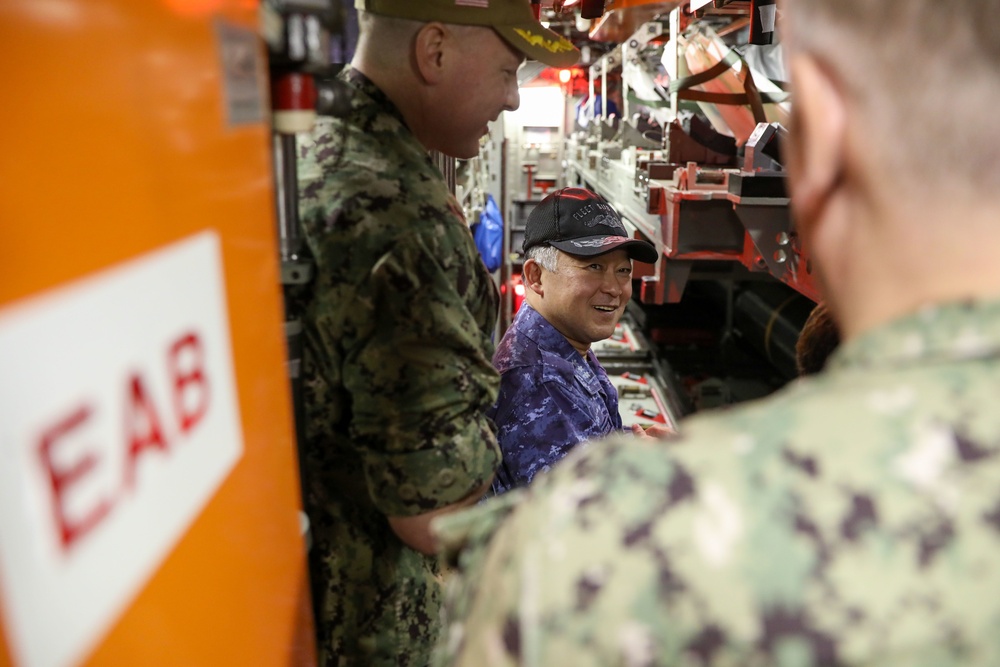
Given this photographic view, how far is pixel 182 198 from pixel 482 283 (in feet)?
3.12

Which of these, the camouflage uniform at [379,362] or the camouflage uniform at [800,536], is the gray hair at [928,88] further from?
the camouflage uniform at [379,362]

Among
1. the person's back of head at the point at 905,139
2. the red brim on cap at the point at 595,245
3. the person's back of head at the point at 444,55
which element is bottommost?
the red brim on cap at the point at 595,245

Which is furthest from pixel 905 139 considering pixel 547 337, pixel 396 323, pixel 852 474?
pixel 547 337

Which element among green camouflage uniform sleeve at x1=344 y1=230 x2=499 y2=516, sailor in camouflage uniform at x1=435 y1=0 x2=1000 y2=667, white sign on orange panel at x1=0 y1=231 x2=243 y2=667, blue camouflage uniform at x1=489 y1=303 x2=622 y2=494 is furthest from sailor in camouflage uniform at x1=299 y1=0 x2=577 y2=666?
sailor in camouflage uniform at x1=435 y1=0 x2=1000 y2=667

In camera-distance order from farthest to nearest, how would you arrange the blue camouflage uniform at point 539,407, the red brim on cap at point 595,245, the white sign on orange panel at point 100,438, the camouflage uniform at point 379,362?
the red brim on cap at point 595,245 → the blue camouflage uniform at point 539,407 → the camouflage uniform at point 379,362 → the white sign on orange panel at point 100,438

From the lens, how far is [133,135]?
60 centimetres

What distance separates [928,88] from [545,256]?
78.4 inches

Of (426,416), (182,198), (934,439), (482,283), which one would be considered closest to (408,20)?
(482,283)

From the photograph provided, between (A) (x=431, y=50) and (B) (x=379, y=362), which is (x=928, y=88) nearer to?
(B) (x=379, y=362)

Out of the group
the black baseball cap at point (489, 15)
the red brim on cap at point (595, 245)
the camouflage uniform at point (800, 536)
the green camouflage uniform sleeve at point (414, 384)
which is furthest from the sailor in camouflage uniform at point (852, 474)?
the red brim on cap at point (595, 245)

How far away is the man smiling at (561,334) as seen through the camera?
6.97 feet

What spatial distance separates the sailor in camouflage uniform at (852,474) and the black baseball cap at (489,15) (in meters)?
1.00

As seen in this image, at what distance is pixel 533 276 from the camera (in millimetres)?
2592

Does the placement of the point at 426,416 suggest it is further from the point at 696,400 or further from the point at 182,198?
the point at 696,400
